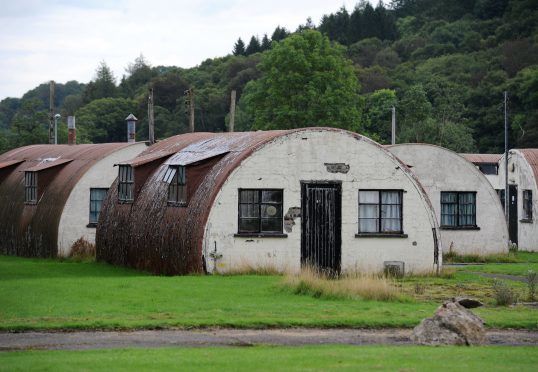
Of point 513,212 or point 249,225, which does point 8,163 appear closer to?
point 249,225

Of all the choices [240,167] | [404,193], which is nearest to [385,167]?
[404,193]

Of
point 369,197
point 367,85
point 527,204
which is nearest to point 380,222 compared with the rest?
point 369,197

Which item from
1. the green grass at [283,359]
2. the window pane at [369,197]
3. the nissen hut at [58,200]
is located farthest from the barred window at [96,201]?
the green grass at [283,359]

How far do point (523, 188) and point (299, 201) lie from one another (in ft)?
63.5

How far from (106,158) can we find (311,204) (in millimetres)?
12003

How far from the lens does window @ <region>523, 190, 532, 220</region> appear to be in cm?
4684

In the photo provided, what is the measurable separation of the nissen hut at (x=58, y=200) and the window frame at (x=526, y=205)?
15924 mm

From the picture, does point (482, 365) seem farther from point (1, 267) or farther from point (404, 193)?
point (1, 267)

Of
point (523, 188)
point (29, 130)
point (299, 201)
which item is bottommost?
point (299, 201)

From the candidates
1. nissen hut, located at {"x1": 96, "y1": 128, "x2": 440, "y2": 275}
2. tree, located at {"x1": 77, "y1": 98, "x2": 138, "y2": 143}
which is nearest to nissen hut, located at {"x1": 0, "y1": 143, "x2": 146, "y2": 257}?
nissen hut, located at {"x1": 96, "y1": 128, "x2": 440, "y2": 275}

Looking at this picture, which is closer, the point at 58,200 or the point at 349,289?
the point at 349,289

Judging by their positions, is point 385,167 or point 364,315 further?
point 385,167

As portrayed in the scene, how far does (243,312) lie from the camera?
68.0 feet

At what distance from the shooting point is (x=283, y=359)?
1552cm
